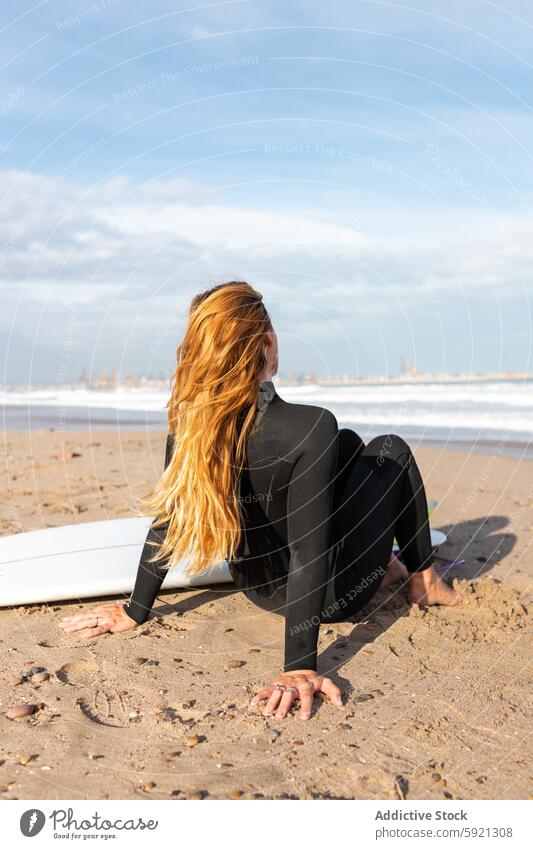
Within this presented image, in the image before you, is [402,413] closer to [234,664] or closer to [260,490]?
[234,664]

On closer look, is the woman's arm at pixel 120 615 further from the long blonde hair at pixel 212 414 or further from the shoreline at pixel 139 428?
the shoreline at pixel 139 428

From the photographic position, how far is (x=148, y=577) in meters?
3.16

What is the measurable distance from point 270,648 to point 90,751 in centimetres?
110

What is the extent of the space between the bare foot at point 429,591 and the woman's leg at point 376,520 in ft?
0.25

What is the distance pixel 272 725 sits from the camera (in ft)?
8.28

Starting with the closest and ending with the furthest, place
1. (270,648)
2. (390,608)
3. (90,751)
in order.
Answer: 1. (90,751)
2. (270,648)
3. (390,608)

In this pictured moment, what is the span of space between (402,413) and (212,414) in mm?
14756

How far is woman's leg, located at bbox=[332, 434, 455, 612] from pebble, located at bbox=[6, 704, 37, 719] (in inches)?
50.3

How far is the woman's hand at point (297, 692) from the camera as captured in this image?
257cm

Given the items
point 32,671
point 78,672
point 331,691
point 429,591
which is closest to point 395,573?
point 429,591

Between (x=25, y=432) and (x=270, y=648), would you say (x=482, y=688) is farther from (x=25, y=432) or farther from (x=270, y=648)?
(x=25, y=432)

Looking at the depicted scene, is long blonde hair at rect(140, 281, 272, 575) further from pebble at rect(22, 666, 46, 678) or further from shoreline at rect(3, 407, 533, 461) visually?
shoreline at rect(3, 407, 533, 461)
